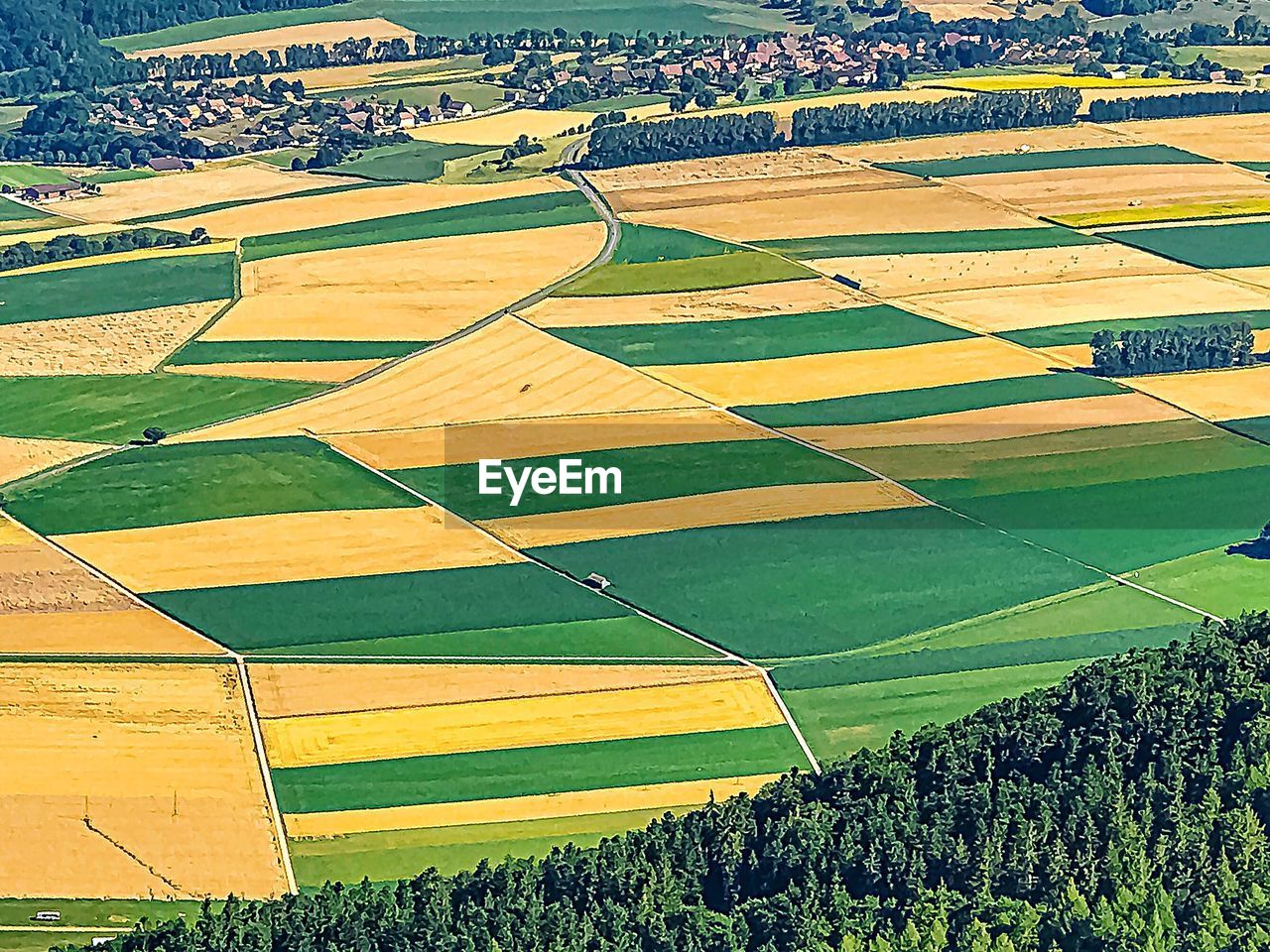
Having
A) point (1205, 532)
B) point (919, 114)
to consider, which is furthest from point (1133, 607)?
point (919, 114)

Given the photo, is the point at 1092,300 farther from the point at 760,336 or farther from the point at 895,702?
the point at 895,702

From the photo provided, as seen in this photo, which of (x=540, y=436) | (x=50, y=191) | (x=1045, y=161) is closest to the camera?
(x=540, y=436)

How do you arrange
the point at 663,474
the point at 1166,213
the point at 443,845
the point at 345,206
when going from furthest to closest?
the point at 345,206, the point at 1166,213, the point at 663,474, the point at 443,845

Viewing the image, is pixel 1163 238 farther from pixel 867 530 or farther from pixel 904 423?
pixel 867 530

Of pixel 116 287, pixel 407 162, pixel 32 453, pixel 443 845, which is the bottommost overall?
pixel 443 845

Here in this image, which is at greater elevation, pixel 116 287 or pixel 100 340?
pixel 116 287

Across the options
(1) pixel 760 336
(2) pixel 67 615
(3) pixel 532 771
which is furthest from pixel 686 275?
(3) pixel 532 771
